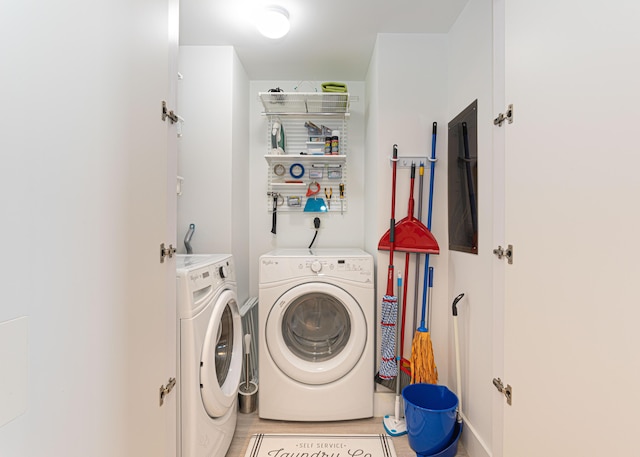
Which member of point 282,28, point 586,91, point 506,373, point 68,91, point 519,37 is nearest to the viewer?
point 68,91

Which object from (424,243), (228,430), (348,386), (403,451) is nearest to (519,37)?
(424,243)

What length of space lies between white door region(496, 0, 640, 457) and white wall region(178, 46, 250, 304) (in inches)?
66.2

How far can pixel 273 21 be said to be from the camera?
182 centimetres

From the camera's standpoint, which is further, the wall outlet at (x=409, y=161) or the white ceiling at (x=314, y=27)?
the wall outlet at (x=409, y=161)

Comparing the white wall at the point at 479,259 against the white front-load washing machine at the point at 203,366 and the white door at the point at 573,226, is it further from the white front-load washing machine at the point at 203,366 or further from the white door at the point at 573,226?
the white front-load washing machine at the point at 203,366

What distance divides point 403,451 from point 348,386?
426 millimetres

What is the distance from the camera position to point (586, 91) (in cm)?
76

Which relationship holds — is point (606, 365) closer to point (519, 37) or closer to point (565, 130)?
point (565, 130)

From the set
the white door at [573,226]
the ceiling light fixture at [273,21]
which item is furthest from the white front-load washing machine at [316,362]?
the ceiling light fixture at [273,21]

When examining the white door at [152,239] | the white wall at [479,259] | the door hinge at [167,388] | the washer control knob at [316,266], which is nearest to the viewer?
the white door at [152,239]

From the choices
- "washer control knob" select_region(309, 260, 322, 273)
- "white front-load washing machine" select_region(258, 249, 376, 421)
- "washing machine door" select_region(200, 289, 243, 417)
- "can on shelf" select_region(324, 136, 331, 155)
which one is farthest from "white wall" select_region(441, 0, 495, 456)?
"washing machine door" select_region(200, 289, 243, 417)

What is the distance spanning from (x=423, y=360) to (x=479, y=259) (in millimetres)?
691

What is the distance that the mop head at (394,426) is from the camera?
1.85m

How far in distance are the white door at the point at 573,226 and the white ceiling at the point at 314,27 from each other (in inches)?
35.1
